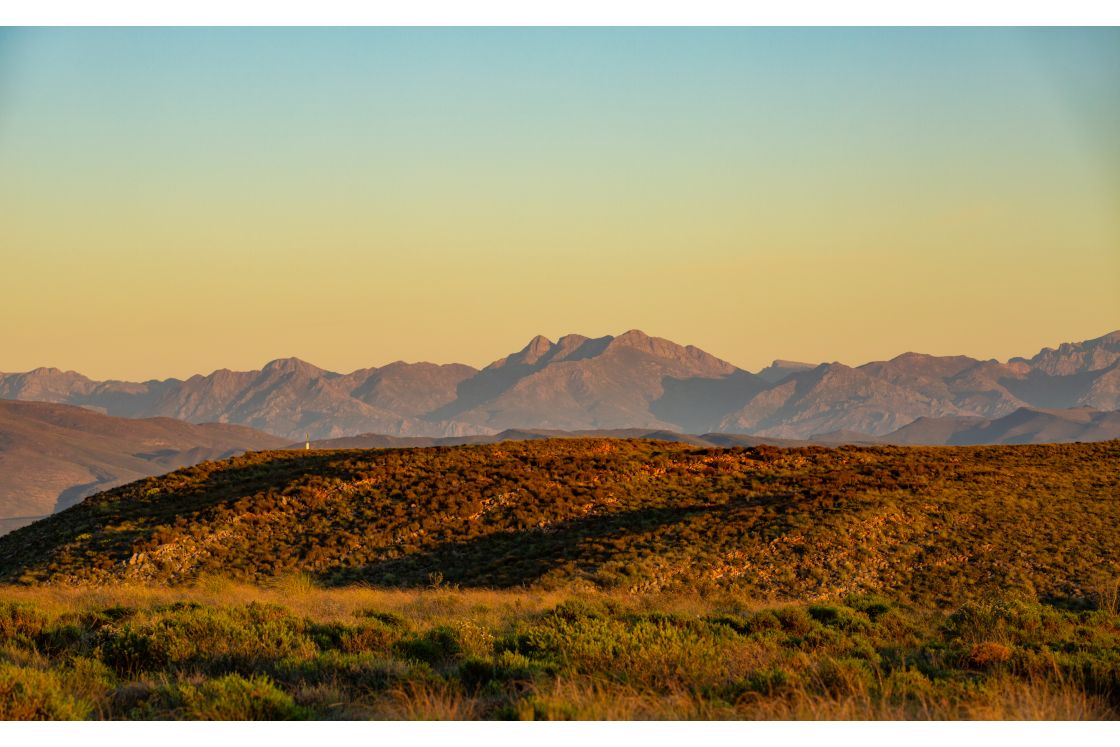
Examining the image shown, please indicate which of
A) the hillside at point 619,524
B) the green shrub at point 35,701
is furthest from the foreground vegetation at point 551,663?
the hillside at point 619,524

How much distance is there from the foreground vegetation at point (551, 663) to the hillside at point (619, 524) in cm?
902

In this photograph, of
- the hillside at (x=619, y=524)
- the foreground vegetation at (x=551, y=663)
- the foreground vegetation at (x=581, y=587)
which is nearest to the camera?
the foreground vegetation at (x=551, y=663)

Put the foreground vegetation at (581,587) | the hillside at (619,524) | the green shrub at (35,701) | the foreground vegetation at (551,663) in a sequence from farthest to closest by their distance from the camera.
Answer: the hillside at (619,524) < the foreground vegetation at (581,587) < the foreground vegetation at (551,663) < the green shrub at (35,701)

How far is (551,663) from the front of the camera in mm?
15281

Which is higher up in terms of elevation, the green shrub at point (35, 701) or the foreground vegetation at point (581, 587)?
the green shrub at point (35, 701)

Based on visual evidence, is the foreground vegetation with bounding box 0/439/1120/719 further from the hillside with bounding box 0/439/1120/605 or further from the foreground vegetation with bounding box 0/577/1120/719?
the hillside with bounding box 0/439/1120/605

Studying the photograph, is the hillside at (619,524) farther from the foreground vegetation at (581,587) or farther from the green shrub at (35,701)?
the green shrub at (35,701)

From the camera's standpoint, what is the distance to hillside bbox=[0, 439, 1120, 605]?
3359cm

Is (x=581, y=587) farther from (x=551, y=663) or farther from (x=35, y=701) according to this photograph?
(x=35, y=701)

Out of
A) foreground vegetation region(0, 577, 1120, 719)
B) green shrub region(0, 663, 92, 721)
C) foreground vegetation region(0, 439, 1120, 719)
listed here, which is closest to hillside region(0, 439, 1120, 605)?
foreground vegetation region(0, 439, 1120, 719)

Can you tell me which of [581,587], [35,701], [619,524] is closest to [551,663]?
[35,701]

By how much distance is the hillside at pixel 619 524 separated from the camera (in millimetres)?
33594
